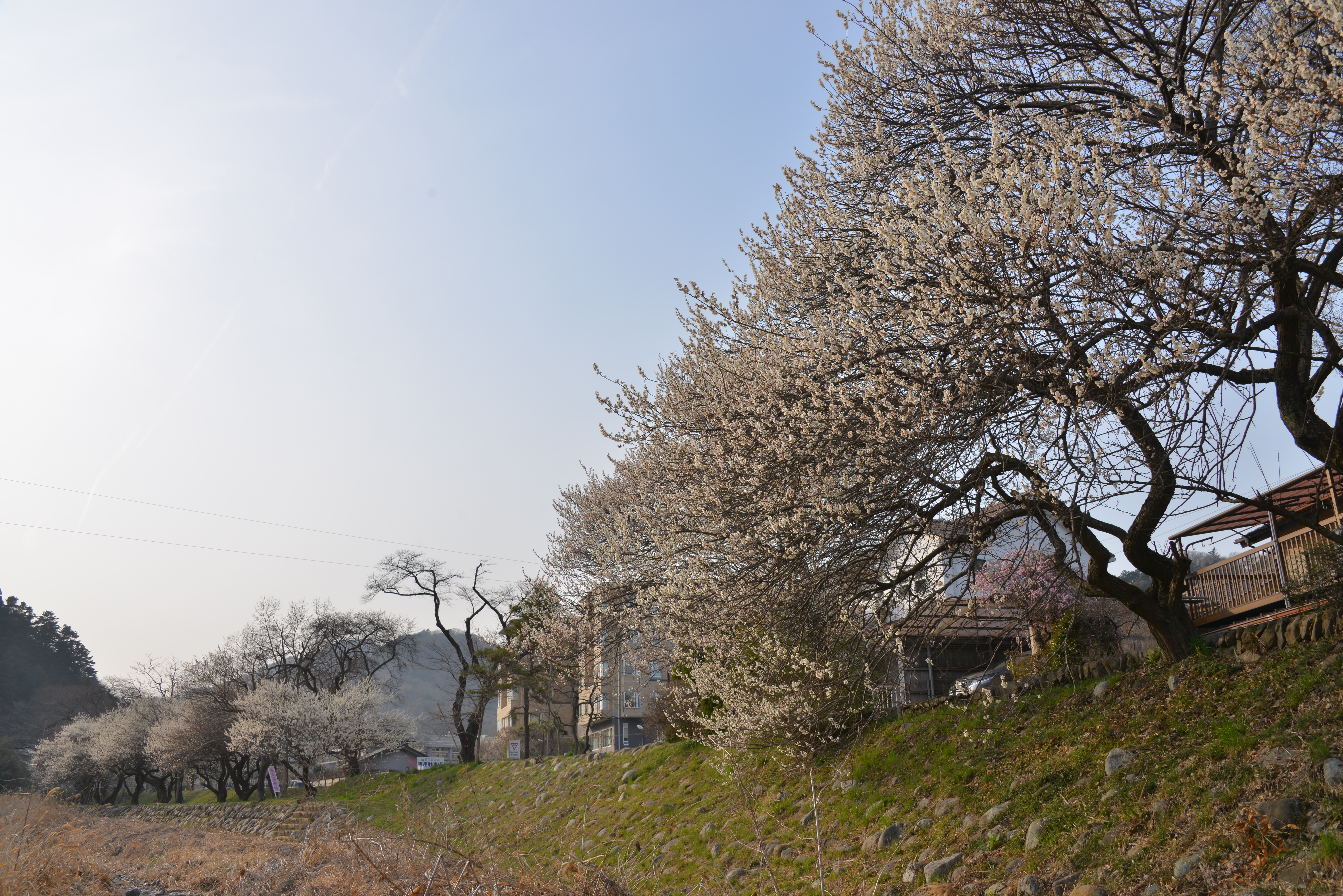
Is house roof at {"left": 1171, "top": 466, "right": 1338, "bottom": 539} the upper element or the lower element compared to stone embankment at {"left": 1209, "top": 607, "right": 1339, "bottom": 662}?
upper

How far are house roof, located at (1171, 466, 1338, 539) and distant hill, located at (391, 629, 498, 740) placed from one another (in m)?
10.4

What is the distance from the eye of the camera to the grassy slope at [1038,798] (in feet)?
15.1

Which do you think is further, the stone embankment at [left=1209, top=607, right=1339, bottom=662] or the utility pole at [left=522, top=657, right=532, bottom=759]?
the utility pole at [left=522, top=657, right=532, bottom=759]

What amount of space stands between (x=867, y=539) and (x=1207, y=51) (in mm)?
5090

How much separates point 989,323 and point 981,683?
24.4 feet

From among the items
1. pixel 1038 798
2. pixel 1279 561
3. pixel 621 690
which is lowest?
pixel 621 690

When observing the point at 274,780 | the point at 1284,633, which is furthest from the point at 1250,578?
the point at 274,780

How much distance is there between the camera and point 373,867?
386 cm

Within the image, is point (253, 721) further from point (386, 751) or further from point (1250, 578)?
point (1250, 578)

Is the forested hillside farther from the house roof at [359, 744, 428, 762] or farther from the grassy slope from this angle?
the grassy slope

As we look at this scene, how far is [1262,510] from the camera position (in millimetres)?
8070

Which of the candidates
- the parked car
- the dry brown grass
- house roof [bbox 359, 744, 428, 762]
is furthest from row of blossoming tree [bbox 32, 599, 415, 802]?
the parked car

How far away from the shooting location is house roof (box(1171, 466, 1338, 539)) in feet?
31.7

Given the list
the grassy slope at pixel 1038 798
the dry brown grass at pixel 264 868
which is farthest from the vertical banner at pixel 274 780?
the grassy slope at pixel 1038 798
